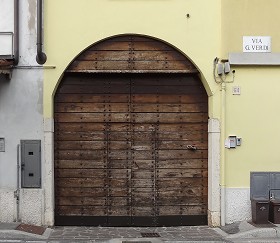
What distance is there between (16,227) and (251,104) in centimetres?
560

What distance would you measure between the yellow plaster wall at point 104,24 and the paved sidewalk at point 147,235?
2485mm

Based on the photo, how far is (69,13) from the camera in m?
10.5

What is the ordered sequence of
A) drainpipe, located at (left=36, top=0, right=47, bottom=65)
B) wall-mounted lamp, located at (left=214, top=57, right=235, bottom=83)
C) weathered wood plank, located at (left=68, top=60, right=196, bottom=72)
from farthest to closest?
weathered wood plank, located at (left=68, top=60, right=196, bottom=72), wall-mounted lamp, located at (left=214, top=57, right=235, bottom=83), drainpipe, located at (left=36, top=0, right=47, bottom=65)

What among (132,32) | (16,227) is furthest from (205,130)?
(16,227)

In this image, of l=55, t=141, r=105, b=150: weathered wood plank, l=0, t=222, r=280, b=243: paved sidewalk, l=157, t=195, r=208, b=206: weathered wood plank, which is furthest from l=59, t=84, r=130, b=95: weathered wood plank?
l=0, t=222, r=280, b=243: paved sidewalk

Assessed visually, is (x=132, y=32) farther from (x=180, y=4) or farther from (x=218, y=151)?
(x=218, y=151)

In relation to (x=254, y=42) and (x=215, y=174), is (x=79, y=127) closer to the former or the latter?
(x=215, y=174)

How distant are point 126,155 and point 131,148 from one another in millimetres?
192

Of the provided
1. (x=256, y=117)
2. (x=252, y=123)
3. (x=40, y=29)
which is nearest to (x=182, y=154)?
(x=252, y=123)

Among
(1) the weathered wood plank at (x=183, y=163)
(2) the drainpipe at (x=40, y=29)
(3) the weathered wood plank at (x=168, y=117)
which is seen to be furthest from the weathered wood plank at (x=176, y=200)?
(2) the drainpipe at (x=40, y=29)

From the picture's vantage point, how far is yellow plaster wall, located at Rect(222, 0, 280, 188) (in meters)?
10.5

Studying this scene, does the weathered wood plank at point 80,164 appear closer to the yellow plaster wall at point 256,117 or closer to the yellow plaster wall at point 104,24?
the yellow plaster wall at point 104,24

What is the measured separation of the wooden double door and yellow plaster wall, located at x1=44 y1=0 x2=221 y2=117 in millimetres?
567

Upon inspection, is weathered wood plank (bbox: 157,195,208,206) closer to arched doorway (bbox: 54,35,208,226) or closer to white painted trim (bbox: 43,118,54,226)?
arched doorway (bbox: 54,35,208,226)
